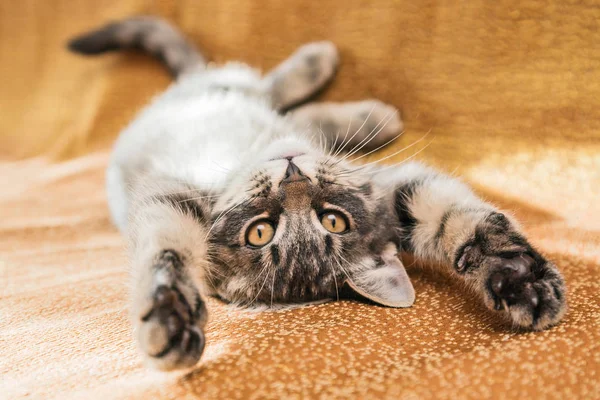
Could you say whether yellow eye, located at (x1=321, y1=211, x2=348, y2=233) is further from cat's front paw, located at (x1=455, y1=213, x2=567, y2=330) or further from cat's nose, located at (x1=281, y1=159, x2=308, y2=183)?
cat's front paw, located at (x1=455, y1=213, x2=567, y2=330)

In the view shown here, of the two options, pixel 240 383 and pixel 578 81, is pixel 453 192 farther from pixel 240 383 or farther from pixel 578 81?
pixel 240 383

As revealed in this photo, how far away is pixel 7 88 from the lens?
2.39 m

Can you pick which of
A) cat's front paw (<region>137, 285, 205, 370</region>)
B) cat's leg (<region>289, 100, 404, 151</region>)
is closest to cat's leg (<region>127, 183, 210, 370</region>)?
cat's front paw (<region>137, 285, 205, 370</region>)

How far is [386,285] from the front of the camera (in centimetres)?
96

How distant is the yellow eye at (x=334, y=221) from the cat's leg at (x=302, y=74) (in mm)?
788

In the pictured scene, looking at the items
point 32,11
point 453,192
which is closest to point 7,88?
point 32,11

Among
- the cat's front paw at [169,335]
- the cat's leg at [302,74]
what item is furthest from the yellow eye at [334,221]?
the cat's leg at [302,74]

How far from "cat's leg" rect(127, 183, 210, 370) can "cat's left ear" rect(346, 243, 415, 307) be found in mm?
320

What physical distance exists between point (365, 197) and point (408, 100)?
57 centimetres

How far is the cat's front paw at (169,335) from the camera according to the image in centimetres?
68

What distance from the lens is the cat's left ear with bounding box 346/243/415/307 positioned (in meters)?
0.94

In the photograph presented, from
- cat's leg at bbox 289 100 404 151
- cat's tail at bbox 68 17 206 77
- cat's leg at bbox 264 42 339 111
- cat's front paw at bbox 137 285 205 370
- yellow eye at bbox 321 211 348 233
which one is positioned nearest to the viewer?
cat's front paw at bbox 137 285 205 370

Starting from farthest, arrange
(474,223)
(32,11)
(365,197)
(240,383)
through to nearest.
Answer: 1. (32,11)
2. (365,197)
3. (474,223)
4. (240,383)

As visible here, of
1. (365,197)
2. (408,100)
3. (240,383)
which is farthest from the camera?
(408,100)
